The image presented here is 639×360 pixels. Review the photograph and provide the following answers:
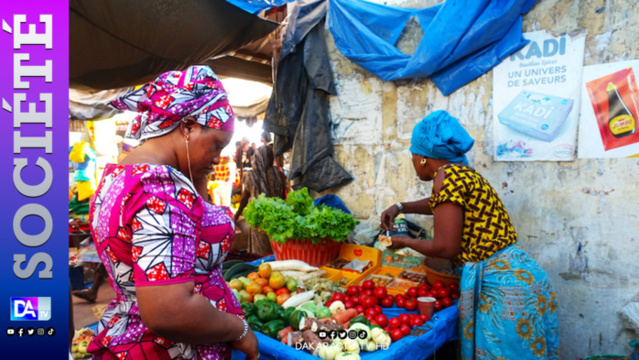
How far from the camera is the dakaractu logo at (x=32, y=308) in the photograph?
184 cm

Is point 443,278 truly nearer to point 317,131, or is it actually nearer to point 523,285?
point 523,285

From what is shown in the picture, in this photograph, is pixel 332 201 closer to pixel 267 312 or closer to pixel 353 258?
pixel 353 258

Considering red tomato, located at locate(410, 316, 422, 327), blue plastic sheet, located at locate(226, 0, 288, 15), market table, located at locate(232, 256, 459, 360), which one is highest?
blue plastic sheet, located at locate(226, 0, 288, 15)

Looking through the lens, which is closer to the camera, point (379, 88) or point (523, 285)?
point (523, 285)

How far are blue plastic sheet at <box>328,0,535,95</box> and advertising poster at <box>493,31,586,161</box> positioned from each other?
0.45 ft

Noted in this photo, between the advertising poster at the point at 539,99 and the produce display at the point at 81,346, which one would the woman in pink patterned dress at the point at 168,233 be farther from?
the advertising poster at the point at 539,99

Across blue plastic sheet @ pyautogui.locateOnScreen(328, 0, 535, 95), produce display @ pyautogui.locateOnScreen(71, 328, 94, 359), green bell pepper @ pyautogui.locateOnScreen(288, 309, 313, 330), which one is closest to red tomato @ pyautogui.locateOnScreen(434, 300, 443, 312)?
green bell pepper @ pyautogui.locateOnScreen(288, 309, 313, 330)

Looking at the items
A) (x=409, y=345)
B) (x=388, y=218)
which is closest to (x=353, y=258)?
(x=388, y=218)

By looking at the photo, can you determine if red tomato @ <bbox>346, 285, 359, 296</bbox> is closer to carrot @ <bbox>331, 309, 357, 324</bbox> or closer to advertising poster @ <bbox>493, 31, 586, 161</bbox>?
carrot @ <bbox>331, 309, 357, 324</bbox>

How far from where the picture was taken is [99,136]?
8898 millimetres

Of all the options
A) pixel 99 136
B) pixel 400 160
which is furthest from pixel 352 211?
pixel 99 136

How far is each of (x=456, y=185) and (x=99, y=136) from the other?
349 inches

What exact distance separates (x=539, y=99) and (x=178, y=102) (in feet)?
9.17

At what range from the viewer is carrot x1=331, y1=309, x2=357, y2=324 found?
246 centimetres
